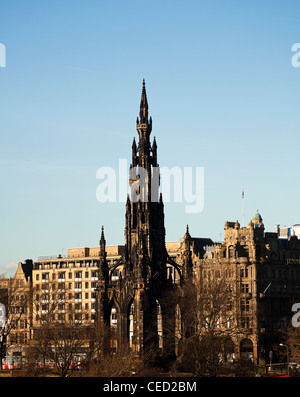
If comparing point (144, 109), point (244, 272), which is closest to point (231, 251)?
point (244, 272)

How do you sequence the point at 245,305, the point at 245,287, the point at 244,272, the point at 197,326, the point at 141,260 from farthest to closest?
the point at 244,272 < the point at 245,287 < the point at 245,305 < the point at 141,260 < the point at 197,326

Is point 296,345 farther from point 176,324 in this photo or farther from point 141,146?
point 141,146

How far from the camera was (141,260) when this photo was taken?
137 meters

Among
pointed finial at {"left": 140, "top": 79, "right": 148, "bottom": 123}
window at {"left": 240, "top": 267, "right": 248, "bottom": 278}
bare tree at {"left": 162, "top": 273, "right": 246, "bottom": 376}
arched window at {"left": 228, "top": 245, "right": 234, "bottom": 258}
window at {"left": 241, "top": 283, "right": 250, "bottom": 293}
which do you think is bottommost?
bare tree at {"left": 162, "top": 273, "right": 246, "bottom": 376}

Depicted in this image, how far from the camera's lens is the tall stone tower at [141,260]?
137 meters

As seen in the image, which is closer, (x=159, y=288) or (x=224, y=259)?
(x=159, y=288)

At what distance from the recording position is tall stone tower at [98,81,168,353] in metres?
137

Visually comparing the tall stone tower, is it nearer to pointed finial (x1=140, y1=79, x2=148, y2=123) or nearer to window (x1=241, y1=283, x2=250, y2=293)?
pointed finial (x1=140, y1=79, x2=148, y2=123)

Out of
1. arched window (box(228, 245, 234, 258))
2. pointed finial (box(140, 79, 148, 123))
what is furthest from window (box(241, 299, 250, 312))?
pointed finial (box(140, 79, 148, 123))

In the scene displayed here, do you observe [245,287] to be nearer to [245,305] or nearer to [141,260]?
[245,305]
